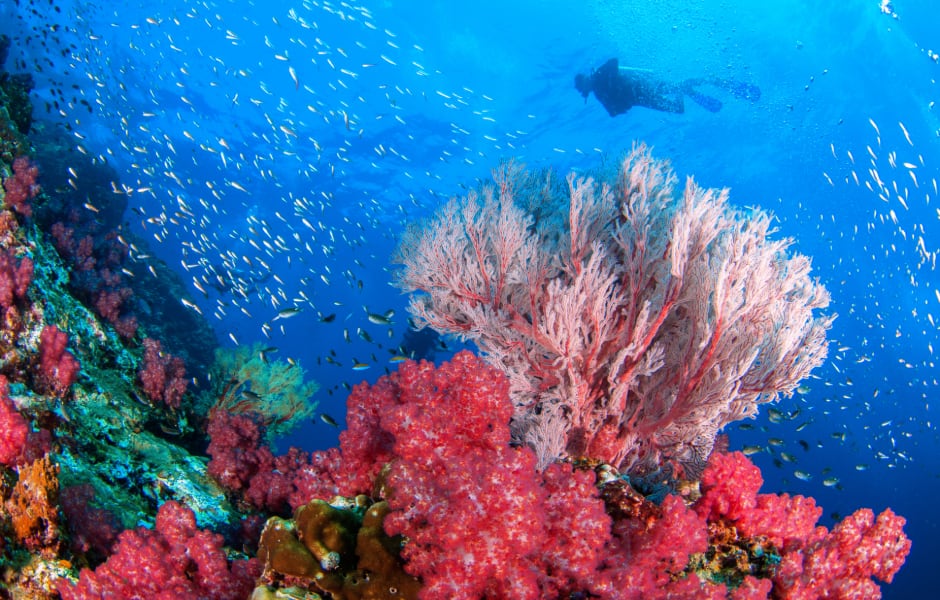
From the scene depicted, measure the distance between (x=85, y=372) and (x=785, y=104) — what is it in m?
36.5

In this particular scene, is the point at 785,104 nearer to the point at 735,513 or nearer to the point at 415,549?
the point at 735,513

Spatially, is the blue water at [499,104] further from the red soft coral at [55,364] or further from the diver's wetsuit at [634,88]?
the red soft coral at [55,364]

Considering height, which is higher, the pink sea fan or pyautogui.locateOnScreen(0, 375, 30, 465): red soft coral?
the pink sea fan

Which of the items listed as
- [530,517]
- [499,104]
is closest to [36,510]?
[530,517]

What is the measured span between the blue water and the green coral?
7333 mm

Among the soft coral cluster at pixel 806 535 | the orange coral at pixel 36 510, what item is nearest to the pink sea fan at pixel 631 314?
the soft coral cluster at pixel 806 535

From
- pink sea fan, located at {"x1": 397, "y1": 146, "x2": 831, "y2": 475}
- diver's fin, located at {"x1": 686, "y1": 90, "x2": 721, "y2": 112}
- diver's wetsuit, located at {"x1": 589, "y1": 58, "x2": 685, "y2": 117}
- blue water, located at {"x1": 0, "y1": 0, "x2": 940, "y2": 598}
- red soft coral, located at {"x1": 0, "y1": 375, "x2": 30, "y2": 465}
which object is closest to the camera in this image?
red soft coral, located at {"x1": 0, "y1": 375, "x2": 30, "y2": 465}

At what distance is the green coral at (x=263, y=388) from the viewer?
959 centimetres

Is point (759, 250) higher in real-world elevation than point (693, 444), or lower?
higher

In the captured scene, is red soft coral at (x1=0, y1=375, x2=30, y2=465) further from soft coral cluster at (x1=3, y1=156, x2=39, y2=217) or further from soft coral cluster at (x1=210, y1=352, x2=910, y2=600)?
soft coral cluster at (x1=3, y1=156, x2=39, y2=217)

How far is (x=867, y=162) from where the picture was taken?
3162 cm

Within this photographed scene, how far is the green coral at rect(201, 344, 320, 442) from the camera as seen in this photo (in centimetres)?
959

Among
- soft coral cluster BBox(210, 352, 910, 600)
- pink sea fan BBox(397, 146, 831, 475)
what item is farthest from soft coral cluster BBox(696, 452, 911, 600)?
pink sea fan BBox(397, 146, 831, 475)

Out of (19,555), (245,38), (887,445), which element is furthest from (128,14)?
(887,445)
